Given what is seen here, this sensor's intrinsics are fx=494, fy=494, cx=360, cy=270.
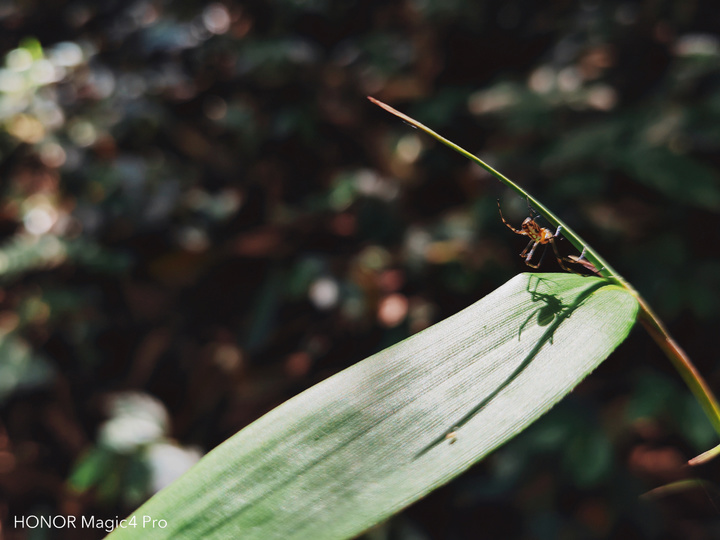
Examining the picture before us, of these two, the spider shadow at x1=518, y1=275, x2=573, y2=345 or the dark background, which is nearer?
the spider shadow at x1=518, y1=275, x2=573, y2=345

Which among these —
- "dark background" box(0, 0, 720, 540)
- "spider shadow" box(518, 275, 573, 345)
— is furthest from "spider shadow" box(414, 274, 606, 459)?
"dark background" box(0, 0, 720, 540)

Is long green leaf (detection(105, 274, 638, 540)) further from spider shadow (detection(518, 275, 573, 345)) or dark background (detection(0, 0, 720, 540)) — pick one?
dark background (detection(0, 0, 720, 540))

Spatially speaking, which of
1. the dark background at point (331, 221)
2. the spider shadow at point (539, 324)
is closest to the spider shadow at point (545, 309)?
the spider shadow at point (539, 324)

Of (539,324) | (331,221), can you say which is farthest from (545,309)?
(331,221)

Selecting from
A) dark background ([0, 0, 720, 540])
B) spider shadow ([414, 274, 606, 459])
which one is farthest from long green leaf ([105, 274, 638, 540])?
dark background ([0, 0, 720, 540])

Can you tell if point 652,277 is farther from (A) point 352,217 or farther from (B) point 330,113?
(B) point 330,113

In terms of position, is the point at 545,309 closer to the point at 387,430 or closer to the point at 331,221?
the point at 387,430

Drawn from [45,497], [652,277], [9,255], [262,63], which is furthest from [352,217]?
[45,497]
